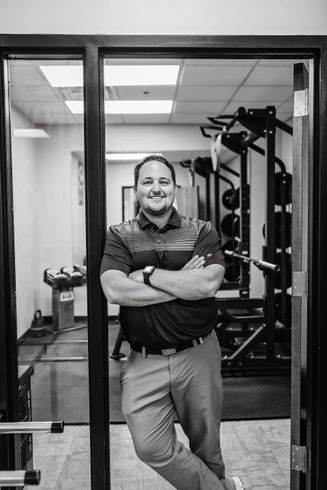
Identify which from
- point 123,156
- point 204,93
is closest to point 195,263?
point 204,93

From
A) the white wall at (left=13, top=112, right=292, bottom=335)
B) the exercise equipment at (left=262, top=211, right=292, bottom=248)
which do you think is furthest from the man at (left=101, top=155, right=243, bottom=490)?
the white wall at (left=13, top=112, right=292, bottom=335)

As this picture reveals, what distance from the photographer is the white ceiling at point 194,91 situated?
4270 millimetres

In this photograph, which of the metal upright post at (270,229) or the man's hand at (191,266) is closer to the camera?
the man's hand at (191,266)

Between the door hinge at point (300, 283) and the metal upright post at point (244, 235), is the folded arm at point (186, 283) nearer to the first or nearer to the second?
the door hinge at point (300, 283)

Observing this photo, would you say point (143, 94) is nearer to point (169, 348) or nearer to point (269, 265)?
point (269, 265)

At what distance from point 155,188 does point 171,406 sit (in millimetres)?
970

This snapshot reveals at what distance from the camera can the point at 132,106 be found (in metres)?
5.68

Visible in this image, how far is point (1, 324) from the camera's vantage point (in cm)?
189

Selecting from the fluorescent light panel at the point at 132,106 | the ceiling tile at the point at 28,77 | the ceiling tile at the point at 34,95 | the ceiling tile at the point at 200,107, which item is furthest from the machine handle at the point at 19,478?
the ceiling tile at the point at 200,107

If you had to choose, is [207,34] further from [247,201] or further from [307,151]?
[247,201]

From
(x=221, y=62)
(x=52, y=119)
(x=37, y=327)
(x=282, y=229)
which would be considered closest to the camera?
(x=221, y=62)

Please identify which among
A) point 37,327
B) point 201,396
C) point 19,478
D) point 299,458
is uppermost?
point 19,478

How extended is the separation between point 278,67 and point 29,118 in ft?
10.2

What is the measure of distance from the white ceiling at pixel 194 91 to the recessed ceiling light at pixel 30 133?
0.11 m
